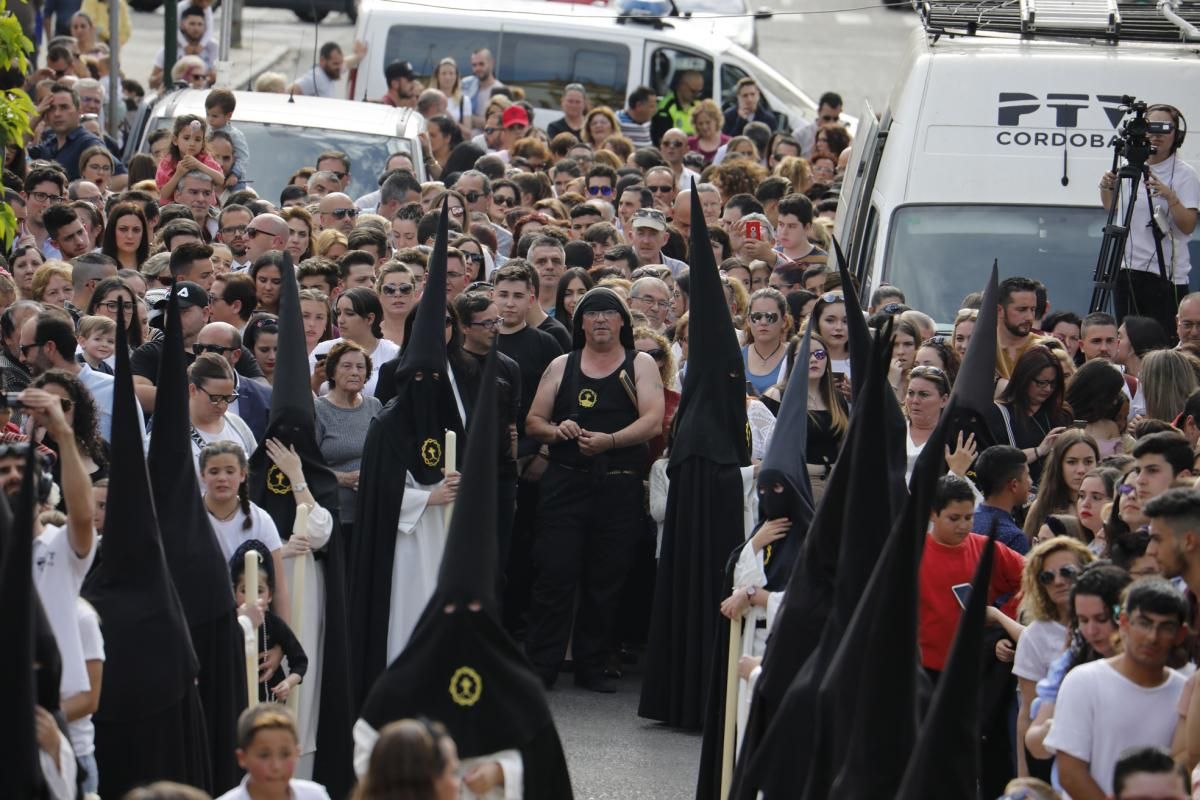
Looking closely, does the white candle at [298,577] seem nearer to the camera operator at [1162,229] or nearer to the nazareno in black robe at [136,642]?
the nazareno in black robe at [136,642]

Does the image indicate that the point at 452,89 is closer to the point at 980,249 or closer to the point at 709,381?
the point at 980,249

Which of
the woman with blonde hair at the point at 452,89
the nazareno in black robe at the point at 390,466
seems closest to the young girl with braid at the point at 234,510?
the nazareno in black robe at the point at 390,466

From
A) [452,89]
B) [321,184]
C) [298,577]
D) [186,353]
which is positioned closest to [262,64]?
[452,89]

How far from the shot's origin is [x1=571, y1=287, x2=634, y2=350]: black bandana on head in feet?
36.8

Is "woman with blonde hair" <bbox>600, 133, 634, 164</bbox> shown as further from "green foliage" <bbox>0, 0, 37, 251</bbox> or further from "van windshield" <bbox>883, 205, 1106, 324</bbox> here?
"green foliage" <bbox>0, 0, 37, 251</bbox>

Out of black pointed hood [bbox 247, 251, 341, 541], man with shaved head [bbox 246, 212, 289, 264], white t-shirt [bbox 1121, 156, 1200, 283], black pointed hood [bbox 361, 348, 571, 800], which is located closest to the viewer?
black pointed hood [bbox 361, 348, 571, 800]

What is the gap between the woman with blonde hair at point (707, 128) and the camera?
66.3 feet

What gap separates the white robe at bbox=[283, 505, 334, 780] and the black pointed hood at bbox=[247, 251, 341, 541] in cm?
24

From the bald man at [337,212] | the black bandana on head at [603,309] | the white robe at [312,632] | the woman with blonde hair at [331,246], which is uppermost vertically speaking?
the bald man at [337,212]

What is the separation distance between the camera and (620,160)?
1878 cm

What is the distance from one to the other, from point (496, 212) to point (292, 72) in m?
15.8

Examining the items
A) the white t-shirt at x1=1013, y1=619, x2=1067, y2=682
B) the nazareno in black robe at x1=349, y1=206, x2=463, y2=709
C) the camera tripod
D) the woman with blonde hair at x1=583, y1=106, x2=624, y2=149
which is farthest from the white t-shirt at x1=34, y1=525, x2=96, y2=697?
the woman with blonde hair at x1=583, y1=106, x2=624, y2=149

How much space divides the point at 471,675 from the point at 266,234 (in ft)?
20.9

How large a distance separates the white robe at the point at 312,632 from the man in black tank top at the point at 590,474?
1.73 metres
